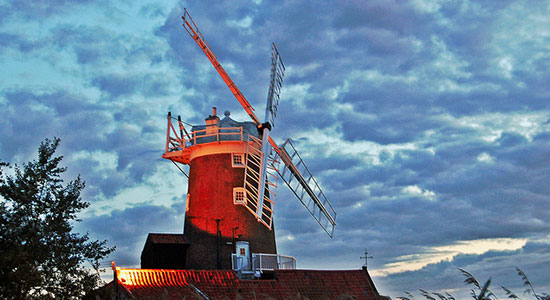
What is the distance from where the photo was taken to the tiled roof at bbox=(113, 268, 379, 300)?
24.3 metres

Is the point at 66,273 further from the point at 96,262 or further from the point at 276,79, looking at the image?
the point at 276,79

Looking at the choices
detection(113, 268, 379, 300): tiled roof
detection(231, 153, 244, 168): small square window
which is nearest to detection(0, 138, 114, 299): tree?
detection(113, 268, 379, 300): tiled roof

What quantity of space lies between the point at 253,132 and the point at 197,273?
10.2 m

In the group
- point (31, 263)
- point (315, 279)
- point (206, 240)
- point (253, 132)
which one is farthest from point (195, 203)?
point (31, 263)

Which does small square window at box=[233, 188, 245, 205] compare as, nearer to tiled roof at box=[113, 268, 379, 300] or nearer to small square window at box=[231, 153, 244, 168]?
small square window at box=[231, 153, 244, 168]

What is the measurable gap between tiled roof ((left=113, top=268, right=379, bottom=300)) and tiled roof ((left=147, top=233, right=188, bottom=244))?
17.5ft

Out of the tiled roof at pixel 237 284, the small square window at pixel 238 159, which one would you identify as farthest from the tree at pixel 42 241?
the small square window at pixel 238 159

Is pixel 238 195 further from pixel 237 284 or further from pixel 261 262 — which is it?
pixel 237 284

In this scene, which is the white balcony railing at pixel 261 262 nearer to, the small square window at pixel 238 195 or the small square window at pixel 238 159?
the small square window at pixel 238 195

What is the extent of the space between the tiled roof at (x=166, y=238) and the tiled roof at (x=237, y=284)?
5346 mm

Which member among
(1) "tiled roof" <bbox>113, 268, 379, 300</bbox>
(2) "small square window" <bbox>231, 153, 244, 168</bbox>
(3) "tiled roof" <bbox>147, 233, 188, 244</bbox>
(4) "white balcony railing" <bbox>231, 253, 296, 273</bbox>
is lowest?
(1) "tiled roof" <bbox>113, 268, 379, 300</bbox>

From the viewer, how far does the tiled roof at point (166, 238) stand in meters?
31.4

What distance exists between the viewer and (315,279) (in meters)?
28.2

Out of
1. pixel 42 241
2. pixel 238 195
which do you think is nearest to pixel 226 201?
pixel 238 195
